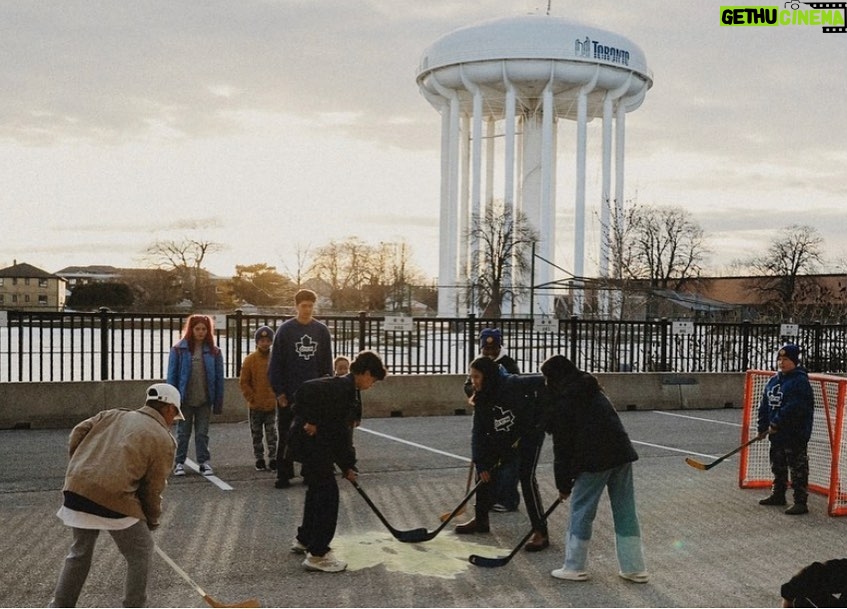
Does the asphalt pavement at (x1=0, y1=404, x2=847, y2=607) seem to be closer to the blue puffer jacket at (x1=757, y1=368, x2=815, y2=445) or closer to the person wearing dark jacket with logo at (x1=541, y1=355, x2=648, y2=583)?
the person wearing dark jacket with logo at (x1=541, y1=355, x2=648, y2=583)

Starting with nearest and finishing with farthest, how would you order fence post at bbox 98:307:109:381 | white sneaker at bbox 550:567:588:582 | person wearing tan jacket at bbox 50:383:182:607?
1. person wearing tan jacket at bbox 50:383:182:607
2. white sneaker at bbox 550:567:588:582
3. fence post at bbox 98:307:109:381

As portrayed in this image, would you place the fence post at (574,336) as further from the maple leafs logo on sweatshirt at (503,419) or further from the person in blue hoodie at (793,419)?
the maple leafs logo on sweatshirt at (503,419)

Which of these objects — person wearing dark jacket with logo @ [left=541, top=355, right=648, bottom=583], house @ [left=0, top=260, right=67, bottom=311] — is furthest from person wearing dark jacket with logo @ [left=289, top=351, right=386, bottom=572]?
house @ [left=0, top=260, right=67, bottom=311]

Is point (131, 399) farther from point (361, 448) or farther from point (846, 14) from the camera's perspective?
point (846, 14)

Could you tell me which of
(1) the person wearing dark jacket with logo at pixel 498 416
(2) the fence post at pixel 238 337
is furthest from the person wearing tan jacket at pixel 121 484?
(2) the fence post at pixel 238 337

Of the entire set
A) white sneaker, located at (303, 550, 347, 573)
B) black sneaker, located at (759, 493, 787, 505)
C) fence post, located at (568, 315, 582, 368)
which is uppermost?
fence post, located at (568, 315, 582, 368)

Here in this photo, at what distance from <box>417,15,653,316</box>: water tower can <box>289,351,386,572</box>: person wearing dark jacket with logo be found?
153 feet

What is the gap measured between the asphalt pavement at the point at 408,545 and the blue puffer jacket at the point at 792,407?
80cm

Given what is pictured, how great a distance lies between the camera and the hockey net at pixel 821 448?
9.52 meters

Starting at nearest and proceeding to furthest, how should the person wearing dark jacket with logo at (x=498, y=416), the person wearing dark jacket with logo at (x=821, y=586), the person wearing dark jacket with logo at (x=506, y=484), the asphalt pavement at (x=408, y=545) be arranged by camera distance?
the person wearing dark jacket with logo at (x=821, y=586) → the asphalt pavement at (x=408, y=545) → the person wearing dark jacket with logo at (x=498, y=416) → the person wearing dark jacket with logo at (x=506, y=484)

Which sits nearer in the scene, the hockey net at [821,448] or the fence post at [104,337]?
the hockey net at [821,448]

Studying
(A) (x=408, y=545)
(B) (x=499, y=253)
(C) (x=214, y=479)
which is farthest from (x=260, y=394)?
(B) (x=499, y=253)

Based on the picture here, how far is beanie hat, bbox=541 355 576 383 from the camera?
266 inches

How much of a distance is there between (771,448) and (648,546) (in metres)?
2.61
